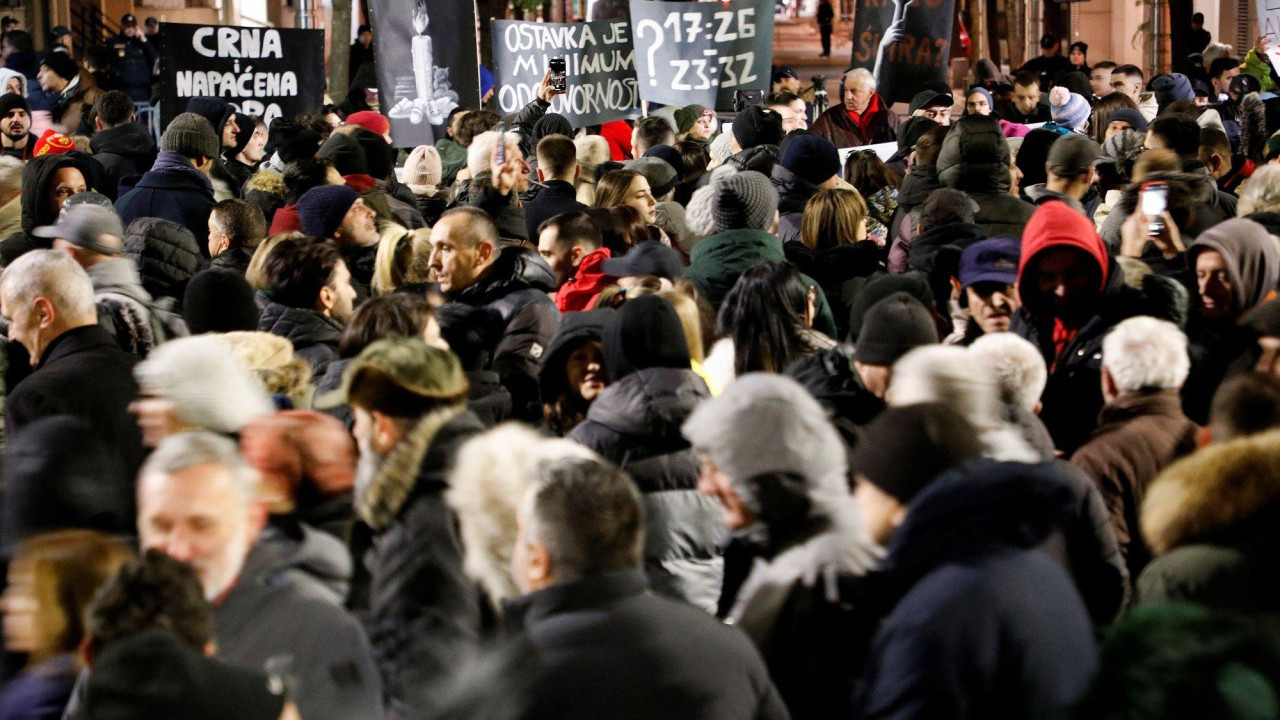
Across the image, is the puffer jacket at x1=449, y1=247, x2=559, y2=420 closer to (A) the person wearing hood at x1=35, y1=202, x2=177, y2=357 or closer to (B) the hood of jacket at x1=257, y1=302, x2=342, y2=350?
(B) the hood of jacket at x1=257, y1=302, x2=342, y2=350

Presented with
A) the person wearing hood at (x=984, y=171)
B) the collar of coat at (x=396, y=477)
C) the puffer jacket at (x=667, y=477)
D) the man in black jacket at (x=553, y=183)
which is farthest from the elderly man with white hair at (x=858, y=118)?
the collar of coat at (x=396, y=477)

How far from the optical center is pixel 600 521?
119 inches

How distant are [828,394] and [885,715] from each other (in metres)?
2.15

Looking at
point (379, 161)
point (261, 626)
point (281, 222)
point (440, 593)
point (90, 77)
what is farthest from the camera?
point (90, 77)

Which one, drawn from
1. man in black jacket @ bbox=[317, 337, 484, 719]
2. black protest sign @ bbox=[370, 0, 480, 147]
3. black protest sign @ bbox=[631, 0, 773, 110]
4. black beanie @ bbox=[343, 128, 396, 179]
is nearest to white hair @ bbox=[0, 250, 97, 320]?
man in black jacket @ bbox=[317, 337, 484, 719]

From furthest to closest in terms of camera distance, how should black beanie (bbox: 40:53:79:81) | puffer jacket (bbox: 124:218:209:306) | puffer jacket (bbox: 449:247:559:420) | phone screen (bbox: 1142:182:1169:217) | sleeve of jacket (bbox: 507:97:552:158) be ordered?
1. black beanie (bbox: 40:53:79:81)
2. sleeve of jacket (bbox: 507:97:552:158)
3. puffer jacket (bbox: 124:218:209:306)
4. phone screen (bbox: 1142:182:1169:217)
5. puffer jacket (bbox: 449:247:559:420)

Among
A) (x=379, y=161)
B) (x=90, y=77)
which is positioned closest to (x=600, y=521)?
(x=379, y=161)

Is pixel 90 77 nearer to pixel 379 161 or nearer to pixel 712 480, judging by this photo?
pixel 379 161

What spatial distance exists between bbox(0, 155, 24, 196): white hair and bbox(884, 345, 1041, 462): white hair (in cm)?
630

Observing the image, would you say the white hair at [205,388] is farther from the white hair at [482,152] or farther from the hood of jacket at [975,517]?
the white hair at [482,152]

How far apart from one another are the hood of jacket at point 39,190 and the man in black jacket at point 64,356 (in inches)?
109

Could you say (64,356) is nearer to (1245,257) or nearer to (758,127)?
(1245,257)

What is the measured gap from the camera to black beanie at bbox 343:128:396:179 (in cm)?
927

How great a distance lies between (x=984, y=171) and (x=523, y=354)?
9.41 ft
